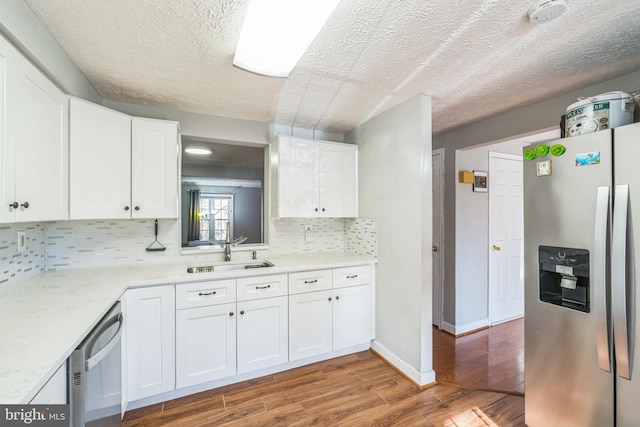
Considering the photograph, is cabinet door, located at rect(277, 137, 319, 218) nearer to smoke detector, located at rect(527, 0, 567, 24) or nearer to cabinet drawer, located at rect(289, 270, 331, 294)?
cabinet drawer, located at rect(289, 270, 331, 294)

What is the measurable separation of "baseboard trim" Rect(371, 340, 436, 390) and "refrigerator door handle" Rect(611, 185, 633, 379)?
46.3 inches

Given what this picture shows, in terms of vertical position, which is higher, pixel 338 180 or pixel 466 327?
pixel 338 180

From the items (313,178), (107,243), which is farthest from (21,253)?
(313,178)

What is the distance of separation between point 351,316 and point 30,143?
2502mm

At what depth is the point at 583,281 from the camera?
144cm

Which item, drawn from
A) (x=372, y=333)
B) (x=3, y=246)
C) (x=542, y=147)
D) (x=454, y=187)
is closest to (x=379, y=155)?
(x=454, y=187)

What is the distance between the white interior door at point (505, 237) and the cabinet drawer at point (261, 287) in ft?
8.36

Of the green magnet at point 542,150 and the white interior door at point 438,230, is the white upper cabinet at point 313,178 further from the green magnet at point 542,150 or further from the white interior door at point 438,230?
the green magnet at point 542,150

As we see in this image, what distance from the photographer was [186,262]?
2.49 meters

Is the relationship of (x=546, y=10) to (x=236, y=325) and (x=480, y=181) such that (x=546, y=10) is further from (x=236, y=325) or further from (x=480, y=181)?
(x=236, y=325)

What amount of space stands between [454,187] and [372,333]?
1.82m

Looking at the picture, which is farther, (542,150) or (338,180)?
(338,180)

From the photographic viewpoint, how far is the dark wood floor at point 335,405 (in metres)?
1.80

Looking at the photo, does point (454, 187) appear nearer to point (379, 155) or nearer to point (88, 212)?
point (379, 155)
